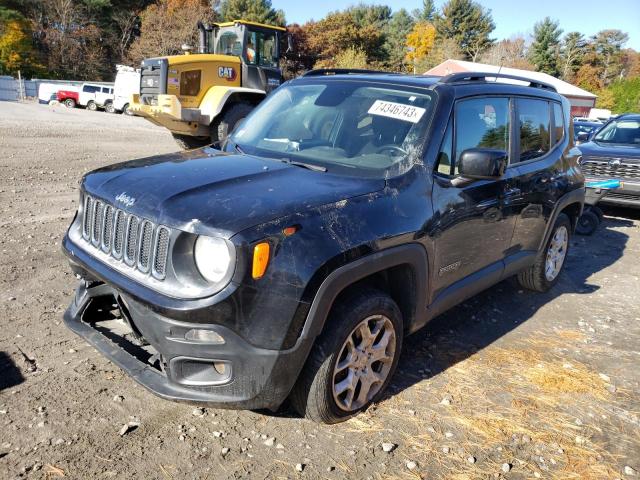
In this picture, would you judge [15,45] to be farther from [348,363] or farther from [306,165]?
[348,363]

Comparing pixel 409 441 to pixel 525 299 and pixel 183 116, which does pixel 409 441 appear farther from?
pixel 183 116

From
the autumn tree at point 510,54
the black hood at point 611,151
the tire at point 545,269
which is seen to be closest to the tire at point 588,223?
the black hood at point 611,151

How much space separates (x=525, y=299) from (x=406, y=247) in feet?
9.16

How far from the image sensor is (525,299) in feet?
17.3

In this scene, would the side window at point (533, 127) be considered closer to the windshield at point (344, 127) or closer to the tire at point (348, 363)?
the windshield at point (344, 127)

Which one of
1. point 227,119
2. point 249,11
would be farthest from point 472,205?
point 249,11

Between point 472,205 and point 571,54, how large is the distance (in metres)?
85.8

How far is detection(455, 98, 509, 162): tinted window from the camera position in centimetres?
360

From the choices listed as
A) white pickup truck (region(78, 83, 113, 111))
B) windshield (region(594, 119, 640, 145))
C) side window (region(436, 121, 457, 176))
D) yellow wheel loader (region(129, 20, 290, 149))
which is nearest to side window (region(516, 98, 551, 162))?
side window (region(436, 121, 457, 176))

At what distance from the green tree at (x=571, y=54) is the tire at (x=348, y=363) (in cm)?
8520

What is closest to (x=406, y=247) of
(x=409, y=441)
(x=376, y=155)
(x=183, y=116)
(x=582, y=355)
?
(x=376, y=155)

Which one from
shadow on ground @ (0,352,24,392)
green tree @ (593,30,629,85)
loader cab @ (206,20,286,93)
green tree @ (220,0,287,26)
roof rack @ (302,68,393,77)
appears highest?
green tree @ (593,30,629,85)

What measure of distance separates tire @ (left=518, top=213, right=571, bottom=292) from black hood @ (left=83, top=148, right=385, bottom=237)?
8.86 ft

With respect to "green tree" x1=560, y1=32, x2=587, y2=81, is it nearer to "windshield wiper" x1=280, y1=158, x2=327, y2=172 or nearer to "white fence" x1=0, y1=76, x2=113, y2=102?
"white fence" x1=0, y1=76, x2=113, y2=102
